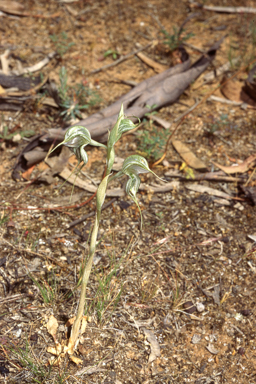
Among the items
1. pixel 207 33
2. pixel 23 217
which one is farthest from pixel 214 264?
pixel 207 33

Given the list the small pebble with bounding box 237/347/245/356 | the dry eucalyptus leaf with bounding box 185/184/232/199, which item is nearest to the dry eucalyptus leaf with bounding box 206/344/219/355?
the small pebble with bounding box 237/347/245/356

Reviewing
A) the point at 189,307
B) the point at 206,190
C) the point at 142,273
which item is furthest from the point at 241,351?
the point at 206,190

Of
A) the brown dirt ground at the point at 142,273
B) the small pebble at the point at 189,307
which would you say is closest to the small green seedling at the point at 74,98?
the brown dirt ground at the point at 142,273

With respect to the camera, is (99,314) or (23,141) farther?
(23,141)

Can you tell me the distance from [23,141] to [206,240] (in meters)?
2.10

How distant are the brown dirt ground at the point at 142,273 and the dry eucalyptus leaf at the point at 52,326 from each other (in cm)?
4

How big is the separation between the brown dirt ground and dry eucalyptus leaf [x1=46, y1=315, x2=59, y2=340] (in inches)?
1.7

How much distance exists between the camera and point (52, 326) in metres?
2.63

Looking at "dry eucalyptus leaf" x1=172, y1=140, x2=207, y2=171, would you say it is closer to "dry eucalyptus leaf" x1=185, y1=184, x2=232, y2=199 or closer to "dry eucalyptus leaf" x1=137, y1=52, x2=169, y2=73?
"dry eucalyptus leaf" x1=185, y1=184, x2=232, y2=199

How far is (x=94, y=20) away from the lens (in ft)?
18.5

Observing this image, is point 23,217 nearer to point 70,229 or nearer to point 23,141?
point 70,229

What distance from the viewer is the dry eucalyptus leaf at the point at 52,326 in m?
2.60

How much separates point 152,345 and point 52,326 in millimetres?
699

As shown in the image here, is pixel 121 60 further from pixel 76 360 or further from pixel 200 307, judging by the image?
pixel 76 360
